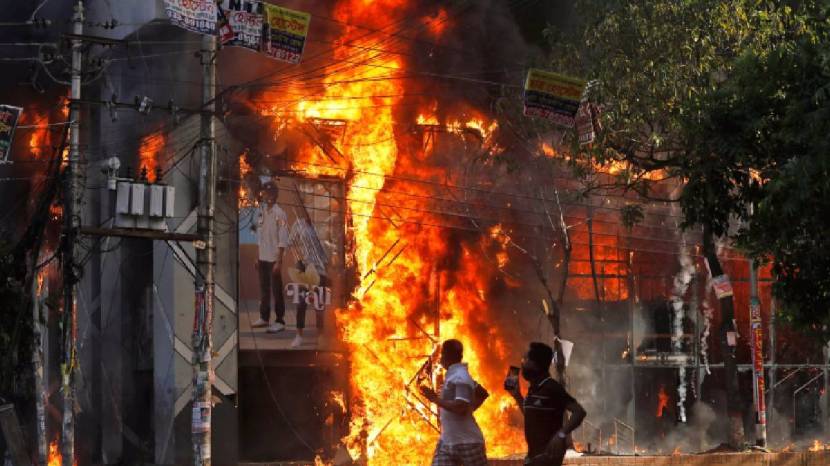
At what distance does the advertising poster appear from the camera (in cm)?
2938

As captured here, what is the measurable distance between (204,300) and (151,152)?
9.26 metres

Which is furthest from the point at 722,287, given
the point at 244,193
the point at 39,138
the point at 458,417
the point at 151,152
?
the point at 39,138

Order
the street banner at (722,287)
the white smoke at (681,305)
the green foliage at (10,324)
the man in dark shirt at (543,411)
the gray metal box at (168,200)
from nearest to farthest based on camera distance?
the man in dark shirt at (543,411) → the gray metal box at (168,200) → the green foliage at (10,324) → the street banner at (722,287) → the white smoke at (681,305)

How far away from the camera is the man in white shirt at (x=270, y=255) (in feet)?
96.3

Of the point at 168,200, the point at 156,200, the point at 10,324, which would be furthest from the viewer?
the point at 10,324

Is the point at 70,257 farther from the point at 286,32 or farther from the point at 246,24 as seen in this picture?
the point at 286,32

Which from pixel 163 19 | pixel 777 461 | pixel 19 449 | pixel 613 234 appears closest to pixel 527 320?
pixel 613 234

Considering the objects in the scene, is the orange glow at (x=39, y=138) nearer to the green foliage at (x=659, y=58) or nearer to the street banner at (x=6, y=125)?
the street banner at (x=6, y=125)

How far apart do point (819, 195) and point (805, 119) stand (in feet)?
2.57

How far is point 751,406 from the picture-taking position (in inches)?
1330

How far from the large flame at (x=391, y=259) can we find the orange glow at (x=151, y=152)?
280cm

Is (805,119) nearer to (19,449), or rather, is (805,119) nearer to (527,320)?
(19,449)

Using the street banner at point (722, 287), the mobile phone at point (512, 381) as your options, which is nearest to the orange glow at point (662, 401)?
the street banner at point (722, 287)

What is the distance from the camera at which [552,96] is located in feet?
63.9
